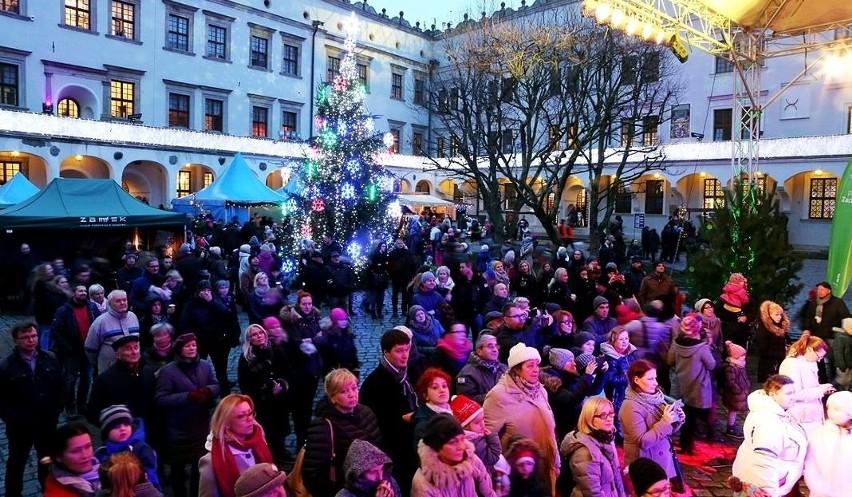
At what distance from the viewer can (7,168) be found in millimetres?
24562

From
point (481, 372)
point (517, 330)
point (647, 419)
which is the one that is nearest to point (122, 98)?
point (517, 330)

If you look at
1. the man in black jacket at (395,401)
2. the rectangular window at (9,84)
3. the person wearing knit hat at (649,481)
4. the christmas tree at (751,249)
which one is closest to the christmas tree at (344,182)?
the christmas tree at (751,249)

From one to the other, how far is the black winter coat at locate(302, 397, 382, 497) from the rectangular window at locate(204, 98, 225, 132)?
29737 millimetres

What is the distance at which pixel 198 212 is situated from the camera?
21625 mm

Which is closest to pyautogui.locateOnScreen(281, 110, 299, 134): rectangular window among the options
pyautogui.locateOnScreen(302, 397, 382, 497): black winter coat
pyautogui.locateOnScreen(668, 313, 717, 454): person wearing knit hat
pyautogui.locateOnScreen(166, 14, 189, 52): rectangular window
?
pyautogui.locateOnScreen(166, 14, 189, 52): rectangular window

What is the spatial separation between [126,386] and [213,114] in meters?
29.1

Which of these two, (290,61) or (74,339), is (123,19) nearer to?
(290,61)

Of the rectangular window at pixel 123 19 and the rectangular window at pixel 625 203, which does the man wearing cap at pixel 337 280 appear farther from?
the rectangular window at pixel 625 203

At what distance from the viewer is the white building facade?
81.9 ft

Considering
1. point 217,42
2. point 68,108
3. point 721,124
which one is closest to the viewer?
point 68,108

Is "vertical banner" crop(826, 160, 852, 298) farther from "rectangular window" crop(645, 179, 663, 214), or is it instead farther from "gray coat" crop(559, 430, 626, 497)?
"rectangular window" crop(645, 179, 663, 214)

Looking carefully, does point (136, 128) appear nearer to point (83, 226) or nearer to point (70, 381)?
point (83, 226)

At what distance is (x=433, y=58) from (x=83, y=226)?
32357mm

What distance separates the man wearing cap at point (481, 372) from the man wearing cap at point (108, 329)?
350cm
